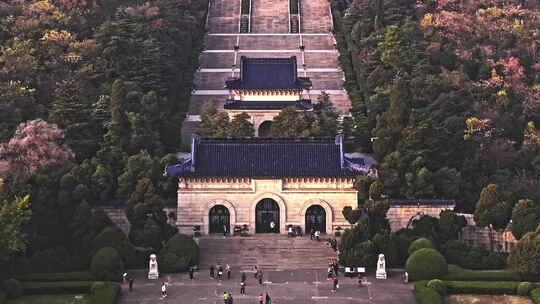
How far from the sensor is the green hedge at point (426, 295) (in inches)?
2325

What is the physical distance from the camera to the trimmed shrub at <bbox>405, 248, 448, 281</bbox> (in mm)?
62594

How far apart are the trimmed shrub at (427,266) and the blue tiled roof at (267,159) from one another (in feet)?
25.9

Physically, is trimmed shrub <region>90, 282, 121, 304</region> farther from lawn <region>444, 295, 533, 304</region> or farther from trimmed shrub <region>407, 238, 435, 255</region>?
lawn <region>444, 295, 533, 304</region>

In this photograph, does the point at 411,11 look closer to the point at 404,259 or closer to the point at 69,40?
the point at 69,40

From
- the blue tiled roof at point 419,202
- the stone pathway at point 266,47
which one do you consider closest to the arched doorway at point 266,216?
the blue tiled roof at point 419,202

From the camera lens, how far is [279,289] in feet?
203

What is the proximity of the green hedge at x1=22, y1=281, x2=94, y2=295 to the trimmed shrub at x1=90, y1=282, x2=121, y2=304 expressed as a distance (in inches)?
31.7

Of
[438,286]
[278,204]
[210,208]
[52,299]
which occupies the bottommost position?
[52,299]

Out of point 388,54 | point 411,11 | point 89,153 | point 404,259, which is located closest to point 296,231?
point 404,259

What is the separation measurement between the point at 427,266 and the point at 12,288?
2121cm

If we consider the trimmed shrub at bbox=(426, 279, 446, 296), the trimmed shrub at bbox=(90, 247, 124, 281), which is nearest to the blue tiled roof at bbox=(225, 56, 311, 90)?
the trimmed shrub at bbox=(90, 247, 124, 281)

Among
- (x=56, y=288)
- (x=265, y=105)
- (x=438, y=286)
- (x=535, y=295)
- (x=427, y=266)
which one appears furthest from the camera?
(x=265, y=105)

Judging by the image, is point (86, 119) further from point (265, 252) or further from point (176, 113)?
point (265, 252)

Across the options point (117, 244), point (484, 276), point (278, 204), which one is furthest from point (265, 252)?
point (484, 276)
